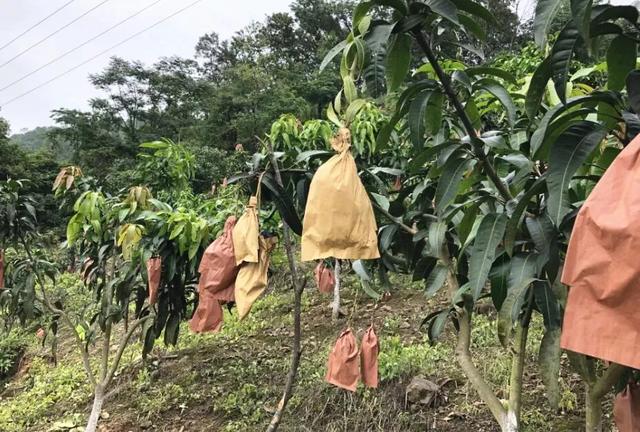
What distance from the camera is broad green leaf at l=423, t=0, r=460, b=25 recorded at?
75 centimetres

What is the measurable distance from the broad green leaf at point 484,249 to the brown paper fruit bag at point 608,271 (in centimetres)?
30

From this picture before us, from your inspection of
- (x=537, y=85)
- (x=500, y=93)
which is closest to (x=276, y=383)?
(x=500, y=93)

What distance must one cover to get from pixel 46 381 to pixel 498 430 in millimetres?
3655

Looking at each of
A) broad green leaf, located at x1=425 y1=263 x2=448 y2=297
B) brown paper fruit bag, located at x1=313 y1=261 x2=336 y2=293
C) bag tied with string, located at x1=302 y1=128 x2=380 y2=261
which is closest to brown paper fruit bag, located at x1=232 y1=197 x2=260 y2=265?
bag tied with string, located at x1=302 y1=128 x2=380 y2=261

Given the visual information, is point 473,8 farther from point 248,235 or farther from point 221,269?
point 221,269

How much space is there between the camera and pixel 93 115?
737 inches

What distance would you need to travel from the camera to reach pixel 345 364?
6.07ft

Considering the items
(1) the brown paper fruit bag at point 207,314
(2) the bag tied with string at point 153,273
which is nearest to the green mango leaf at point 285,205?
(1) the brown paper fruit bag at point 207,314

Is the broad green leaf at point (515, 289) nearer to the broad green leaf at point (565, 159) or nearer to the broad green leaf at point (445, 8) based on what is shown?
the broad green leaf at point (565, 159)

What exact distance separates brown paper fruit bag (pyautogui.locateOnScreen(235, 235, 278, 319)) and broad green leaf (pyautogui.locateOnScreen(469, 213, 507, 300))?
25.9 inches

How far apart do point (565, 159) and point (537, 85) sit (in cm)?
15

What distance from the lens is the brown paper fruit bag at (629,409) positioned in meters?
1.09

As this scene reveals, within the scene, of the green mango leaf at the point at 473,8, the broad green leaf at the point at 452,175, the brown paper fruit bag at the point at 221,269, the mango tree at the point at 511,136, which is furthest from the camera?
the brown paper fruit bag at the point at 221,269

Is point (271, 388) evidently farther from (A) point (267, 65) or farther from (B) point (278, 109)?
(A) point (267, 65)
